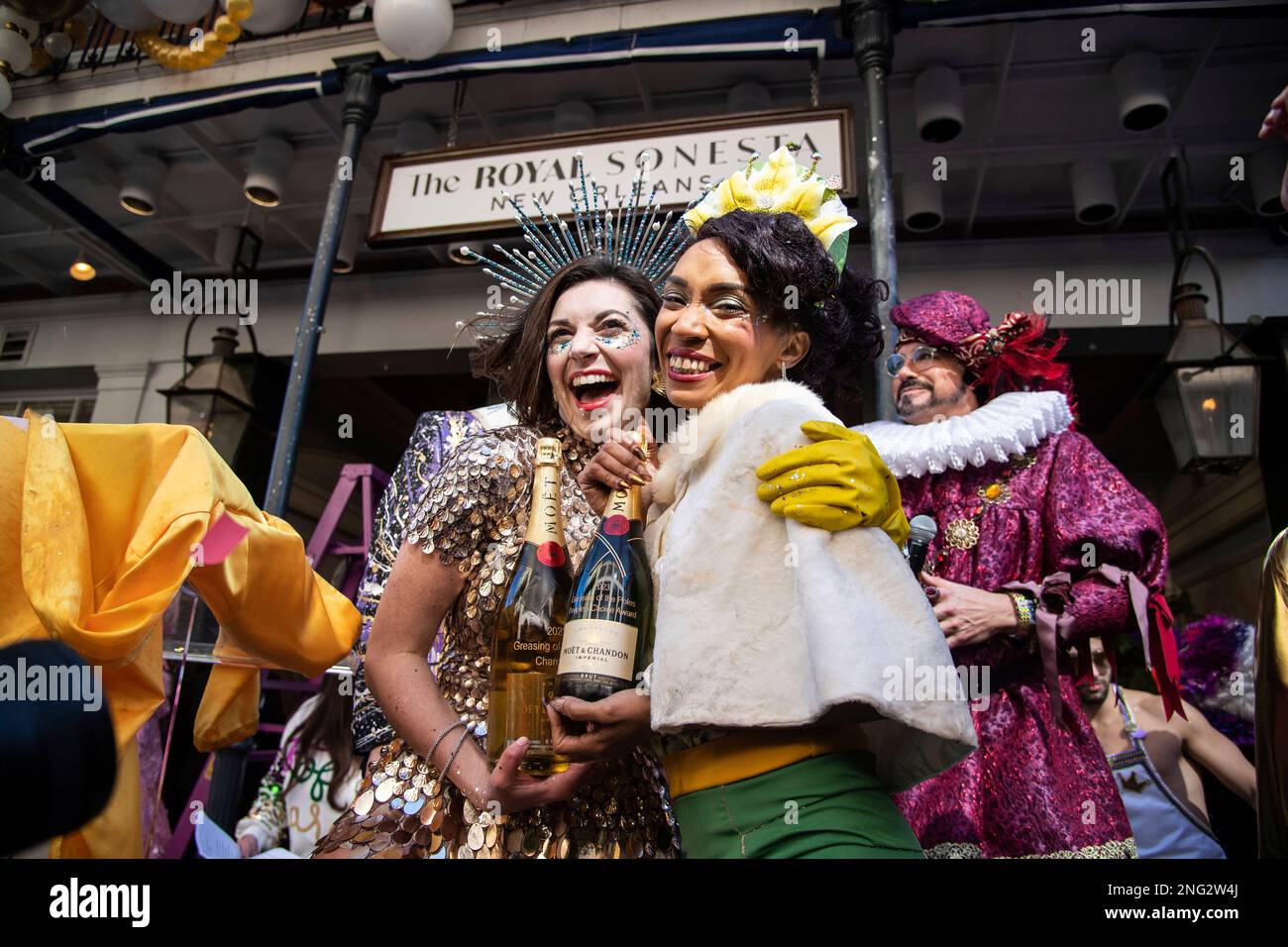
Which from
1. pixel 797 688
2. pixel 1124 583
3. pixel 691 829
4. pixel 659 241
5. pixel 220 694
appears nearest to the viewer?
pixel 797 688

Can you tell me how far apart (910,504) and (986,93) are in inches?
115

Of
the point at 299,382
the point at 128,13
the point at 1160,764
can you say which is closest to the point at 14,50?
the point at 128,13

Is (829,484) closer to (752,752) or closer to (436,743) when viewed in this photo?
(752,752)

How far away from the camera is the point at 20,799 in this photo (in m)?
1.18

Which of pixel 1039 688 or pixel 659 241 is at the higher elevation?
pixel 659 241

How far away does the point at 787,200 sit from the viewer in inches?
66.3

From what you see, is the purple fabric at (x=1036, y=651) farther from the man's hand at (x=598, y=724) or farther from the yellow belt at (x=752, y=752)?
the man's hand at (x=598, y=724)

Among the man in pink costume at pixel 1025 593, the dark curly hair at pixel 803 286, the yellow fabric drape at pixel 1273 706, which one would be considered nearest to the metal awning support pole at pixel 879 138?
the man in pink costume at pixel 1025 593

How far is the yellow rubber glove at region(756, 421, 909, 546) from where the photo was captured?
44.1 inches

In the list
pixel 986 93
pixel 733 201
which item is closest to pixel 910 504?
pixel 733 201

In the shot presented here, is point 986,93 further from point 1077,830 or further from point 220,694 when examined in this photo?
point 220,694

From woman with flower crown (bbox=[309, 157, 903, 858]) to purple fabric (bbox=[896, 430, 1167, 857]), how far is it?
880mm

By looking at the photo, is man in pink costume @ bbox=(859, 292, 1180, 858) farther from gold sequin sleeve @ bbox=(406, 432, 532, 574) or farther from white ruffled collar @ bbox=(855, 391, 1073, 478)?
gold sequin sleeve @ bbox=(406, 432, 532, 574)

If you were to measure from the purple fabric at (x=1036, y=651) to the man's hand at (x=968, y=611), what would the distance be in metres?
0.05
